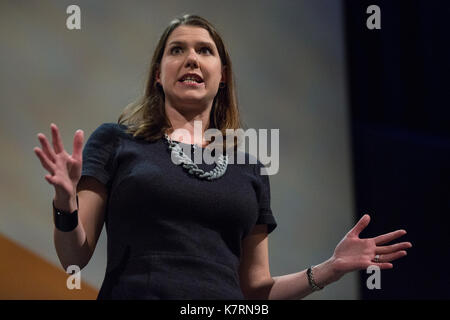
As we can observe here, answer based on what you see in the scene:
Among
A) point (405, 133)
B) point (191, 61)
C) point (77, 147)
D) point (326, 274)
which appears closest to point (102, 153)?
point (77, 147)

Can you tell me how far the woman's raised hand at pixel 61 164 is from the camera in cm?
92

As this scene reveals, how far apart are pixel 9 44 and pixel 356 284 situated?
1484 millimetres

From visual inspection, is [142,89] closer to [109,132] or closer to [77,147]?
[109,132]

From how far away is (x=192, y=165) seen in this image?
1.14 meters

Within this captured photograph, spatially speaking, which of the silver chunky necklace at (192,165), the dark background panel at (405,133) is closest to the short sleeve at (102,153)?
the silver chunky necklace at (192,165)

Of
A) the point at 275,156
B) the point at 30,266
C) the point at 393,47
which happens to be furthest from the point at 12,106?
the point at 393,47

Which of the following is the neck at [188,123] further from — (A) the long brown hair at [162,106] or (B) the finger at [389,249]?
(B) the finger at [389,249]

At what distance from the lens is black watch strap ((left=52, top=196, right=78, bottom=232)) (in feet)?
3.22

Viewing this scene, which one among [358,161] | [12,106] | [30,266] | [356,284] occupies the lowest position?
[356,284]

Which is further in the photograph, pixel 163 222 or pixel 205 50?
pixel 205 50

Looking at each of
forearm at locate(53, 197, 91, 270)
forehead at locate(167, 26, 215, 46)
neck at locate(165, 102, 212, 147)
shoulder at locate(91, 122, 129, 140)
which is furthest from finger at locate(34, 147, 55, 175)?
forehead at locate(167, 26, 215, 46)

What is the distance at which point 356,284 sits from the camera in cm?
210

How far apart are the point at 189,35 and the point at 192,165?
0.33 m
